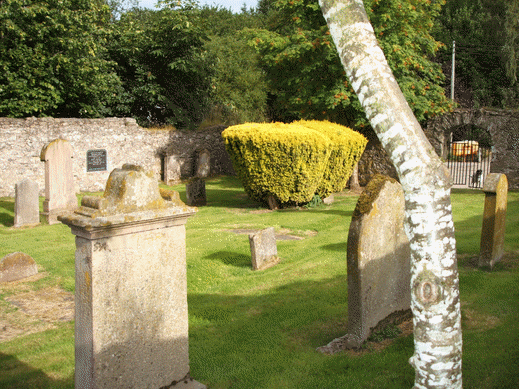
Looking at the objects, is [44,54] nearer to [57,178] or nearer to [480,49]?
[57,178]

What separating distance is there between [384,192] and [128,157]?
16.8 meters

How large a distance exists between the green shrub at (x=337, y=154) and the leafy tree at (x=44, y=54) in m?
10.9

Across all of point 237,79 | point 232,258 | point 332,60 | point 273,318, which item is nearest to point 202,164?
point 332,60

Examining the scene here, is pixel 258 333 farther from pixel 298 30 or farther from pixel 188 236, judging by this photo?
pixel 298 30

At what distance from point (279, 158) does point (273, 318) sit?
7.69 meters

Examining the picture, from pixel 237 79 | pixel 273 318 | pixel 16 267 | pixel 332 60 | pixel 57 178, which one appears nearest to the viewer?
pixel 273 318

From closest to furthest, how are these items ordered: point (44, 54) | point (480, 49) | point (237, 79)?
point (44, 54), point (237, 79), point (480, 49)

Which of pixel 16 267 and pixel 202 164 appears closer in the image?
pixel 16 267

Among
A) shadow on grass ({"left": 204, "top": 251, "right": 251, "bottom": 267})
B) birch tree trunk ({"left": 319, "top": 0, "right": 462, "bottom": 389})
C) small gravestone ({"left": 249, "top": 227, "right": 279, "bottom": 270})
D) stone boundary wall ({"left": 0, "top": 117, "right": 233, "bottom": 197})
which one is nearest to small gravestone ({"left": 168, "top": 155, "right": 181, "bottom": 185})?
stone boundary wall ({"left": 0, "top": 117, "right": 233, "bottom": 197})

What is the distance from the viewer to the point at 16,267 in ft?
27.7

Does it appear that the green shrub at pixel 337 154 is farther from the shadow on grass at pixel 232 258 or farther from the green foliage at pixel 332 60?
the shadow on grass at pixel 232 258

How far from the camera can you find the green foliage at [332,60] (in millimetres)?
17828

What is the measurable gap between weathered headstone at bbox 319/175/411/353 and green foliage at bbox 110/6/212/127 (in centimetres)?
2113

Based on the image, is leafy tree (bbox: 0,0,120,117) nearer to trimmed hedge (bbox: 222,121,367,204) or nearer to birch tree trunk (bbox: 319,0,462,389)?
trimmed hedge (bbox: 222,121,367,204)
